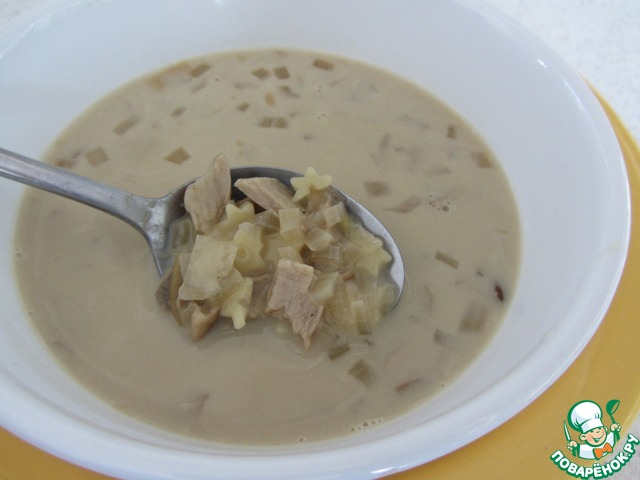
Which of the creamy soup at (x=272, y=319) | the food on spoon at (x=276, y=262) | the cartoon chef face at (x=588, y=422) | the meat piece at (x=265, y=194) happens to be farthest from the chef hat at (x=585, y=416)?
the meat piece at (x=265, y=194)

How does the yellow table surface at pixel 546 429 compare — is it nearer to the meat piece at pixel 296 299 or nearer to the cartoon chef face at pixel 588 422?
the cartoon chef face at pixel 588 422

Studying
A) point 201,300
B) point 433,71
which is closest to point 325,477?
point 201,300

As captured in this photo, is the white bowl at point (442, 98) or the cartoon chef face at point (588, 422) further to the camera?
the cartoon chef face at point (588, 422)

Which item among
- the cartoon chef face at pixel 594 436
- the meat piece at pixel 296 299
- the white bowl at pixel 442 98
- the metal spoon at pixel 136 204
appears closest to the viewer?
the white bowl at pixel 442 98

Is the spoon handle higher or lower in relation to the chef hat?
higher

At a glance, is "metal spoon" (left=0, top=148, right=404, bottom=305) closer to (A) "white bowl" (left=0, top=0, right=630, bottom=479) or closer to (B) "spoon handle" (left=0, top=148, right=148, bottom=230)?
(B) "spoon handle" (left=0, top=148, right=148, bottom=230)

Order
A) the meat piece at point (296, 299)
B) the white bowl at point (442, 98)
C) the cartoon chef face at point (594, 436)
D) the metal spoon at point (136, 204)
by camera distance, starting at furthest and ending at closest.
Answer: the metal spoon at point (136, 204), the meat piece at point (296, 299), the cartoon chef face at point (594, 436), the white bowl at point (442, 98)

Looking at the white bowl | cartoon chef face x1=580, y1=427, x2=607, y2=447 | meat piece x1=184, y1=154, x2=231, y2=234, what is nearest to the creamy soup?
the white bowl

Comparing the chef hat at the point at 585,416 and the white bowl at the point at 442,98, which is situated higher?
the white bowl at the point at 442,98
